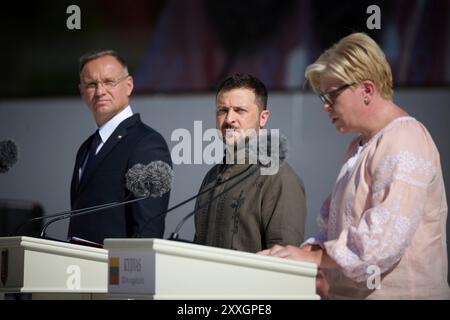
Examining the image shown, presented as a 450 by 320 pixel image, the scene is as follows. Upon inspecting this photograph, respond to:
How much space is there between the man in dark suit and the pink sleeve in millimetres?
1238

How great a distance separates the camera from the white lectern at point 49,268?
3135mm

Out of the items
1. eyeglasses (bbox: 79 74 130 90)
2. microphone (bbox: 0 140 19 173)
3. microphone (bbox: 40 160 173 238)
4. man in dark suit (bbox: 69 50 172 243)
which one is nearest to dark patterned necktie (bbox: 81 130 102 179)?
man in dark suit (bbox: 69 50 172 243)

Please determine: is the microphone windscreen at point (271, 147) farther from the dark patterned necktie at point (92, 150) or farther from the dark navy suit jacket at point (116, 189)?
the dark patterned necktie at point (92, 150)

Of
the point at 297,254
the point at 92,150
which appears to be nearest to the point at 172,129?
the point at 92,150

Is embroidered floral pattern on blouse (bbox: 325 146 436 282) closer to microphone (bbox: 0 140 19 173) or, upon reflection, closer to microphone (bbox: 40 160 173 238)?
microphone (bbox: 40 160 173 238)

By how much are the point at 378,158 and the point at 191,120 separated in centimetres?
301

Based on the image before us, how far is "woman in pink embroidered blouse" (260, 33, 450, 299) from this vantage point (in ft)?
8.08

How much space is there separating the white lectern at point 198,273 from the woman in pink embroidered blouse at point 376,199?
0.36 ft

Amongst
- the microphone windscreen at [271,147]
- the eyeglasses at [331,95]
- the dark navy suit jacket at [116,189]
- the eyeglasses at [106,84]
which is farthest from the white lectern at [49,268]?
the eyeglasses at [106,84]

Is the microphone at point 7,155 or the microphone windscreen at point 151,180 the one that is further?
the microphone at point 7,155

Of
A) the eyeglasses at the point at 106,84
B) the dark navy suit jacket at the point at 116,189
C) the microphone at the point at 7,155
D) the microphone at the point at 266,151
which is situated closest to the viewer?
the microphone at the point at 266,151
